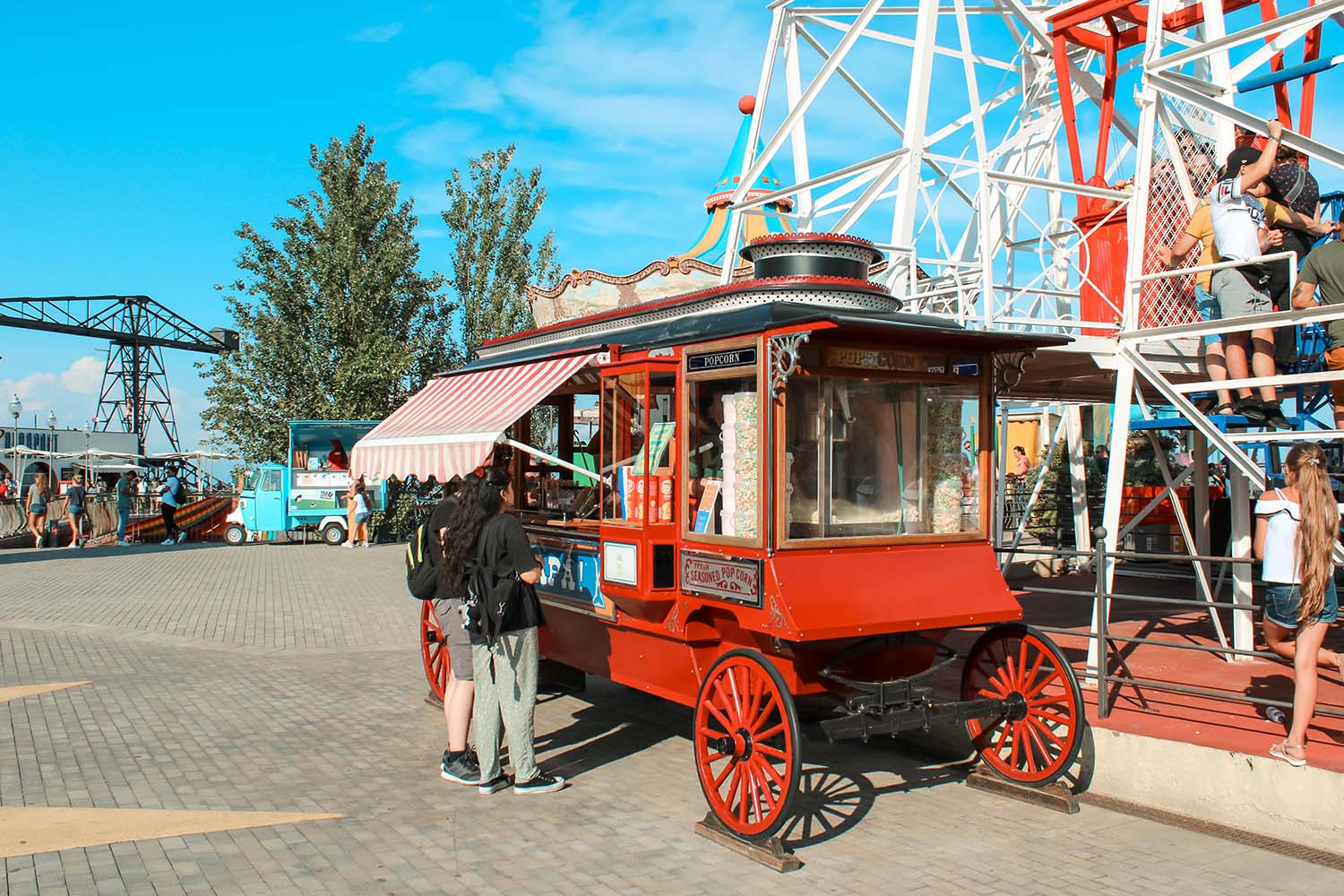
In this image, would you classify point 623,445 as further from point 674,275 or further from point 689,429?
point 674,275

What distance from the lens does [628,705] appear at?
29.0 ft

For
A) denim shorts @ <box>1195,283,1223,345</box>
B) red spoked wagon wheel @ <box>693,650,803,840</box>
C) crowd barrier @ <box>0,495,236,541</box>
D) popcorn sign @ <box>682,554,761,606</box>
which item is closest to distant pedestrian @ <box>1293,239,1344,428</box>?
denim shorts @ <box>1195,283,1223,345</box>

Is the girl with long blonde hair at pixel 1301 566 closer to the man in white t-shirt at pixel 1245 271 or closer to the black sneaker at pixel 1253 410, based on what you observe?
the black sneaker at pixel 1253 410

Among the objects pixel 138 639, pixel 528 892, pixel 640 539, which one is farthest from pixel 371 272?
pixel 528 892

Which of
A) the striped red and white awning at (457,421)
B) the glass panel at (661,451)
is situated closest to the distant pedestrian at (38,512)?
the striped red and white awning at (457,421)

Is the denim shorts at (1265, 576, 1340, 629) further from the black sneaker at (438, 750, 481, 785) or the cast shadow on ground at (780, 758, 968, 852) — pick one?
the black sneaker at (438, 750, 481, 785)

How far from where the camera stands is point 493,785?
21.0ft

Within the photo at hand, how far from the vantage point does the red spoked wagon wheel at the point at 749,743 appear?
201 inches

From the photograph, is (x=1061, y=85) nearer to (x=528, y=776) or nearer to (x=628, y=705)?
(x=628, y=705)

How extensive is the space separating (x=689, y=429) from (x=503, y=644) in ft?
5.58

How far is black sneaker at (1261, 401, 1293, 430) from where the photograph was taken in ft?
23.2

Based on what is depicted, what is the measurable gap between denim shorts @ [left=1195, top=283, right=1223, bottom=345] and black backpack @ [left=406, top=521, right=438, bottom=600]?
19.6ft

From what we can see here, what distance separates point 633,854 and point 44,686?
6.60m

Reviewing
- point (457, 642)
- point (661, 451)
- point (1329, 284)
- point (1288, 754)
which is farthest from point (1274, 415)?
point (457, 642)
